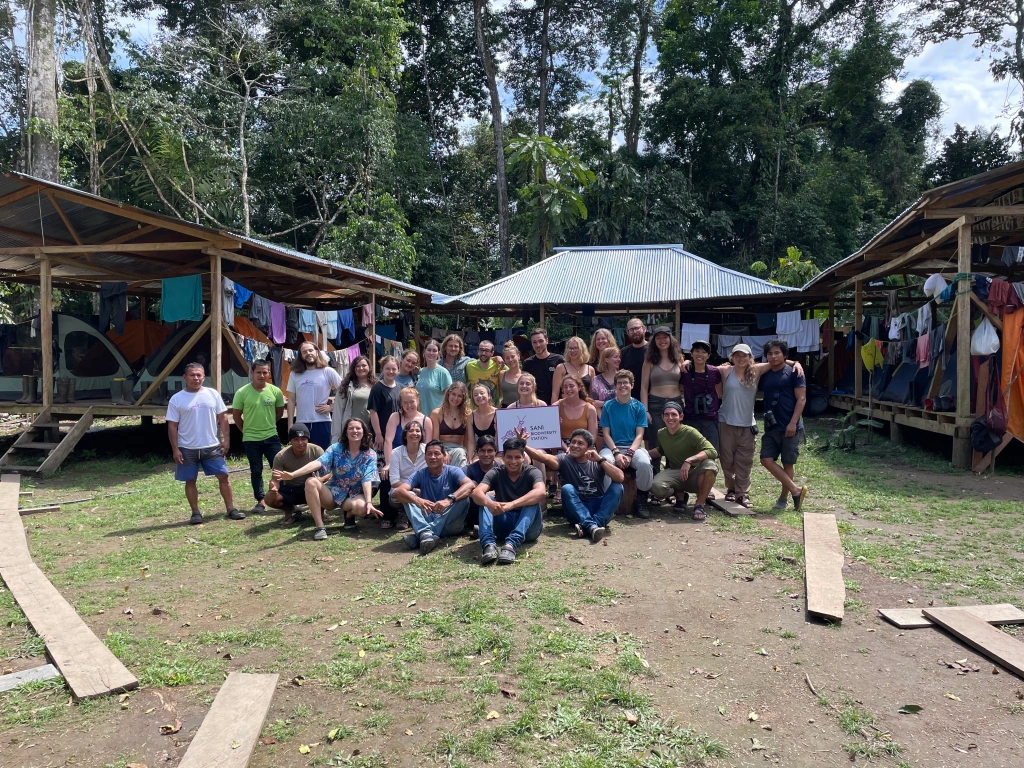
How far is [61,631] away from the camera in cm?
412

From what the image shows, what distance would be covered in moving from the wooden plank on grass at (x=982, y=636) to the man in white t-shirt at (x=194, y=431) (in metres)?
5.87

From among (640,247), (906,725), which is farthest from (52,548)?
(640,247)

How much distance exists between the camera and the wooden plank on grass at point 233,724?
2844mm

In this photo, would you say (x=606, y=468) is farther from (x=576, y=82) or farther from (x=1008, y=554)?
(x=576, y=82)

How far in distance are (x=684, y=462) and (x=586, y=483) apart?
1.08m

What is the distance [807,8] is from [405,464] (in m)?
29.6

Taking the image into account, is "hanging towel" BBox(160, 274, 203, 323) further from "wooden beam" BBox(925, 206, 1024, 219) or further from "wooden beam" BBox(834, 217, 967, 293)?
"wooden beam" BBox(834, 217, 967, 293)

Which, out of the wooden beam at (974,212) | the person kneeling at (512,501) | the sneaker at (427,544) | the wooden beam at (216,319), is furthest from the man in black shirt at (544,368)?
the wooden beam at (974,212)

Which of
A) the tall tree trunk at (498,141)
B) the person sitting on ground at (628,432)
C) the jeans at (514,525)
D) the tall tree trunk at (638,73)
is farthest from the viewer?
the tall tree trunk at (638,73)

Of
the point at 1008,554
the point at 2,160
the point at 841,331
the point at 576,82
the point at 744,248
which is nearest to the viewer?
the point at 1008,554

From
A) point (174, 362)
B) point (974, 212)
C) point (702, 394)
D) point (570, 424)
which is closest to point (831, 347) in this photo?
point (974, 212)

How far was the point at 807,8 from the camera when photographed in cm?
2795

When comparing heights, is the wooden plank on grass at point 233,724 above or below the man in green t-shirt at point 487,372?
below

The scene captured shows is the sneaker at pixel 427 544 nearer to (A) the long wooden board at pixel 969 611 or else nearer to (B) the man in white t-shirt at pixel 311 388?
(B) the man in white t-shirt at pixel 311 388
